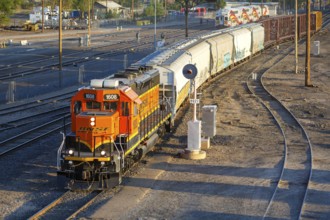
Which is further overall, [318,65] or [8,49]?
[8,49]

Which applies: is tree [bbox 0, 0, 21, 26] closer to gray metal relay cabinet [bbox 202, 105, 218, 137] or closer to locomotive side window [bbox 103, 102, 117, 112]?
gray metal relay cabinet [bbox 202, 105, 218, 137]

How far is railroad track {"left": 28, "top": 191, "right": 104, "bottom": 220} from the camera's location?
1720cm

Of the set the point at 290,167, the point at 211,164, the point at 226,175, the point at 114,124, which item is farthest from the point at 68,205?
the point at 290,167

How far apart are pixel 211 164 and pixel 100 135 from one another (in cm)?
532

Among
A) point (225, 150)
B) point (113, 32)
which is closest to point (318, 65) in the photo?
point (225, 150)

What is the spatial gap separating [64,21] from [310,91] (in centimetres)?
8708

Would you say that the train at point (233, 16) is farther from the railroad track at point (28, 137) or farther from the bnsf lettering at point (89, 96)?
the bnsf lettering at point (89, 96)

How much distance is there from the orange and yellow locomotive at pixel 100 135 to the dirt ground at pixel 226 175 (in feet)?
2.81

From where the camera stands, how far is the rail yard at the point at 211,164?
17969 millimetres

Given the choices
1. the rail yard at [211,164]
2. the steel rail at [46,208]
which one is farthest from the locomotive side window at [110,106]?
the steel rail at [46,208]

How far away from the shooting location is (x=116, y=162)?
19.4 metres

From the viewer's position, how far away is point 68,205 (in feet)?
59.9

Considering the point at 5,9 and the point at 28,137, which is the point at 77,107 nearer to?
the point at 28,137

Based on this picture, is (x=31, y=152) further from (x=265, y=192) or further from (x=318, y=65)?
(x=318, y=65)
